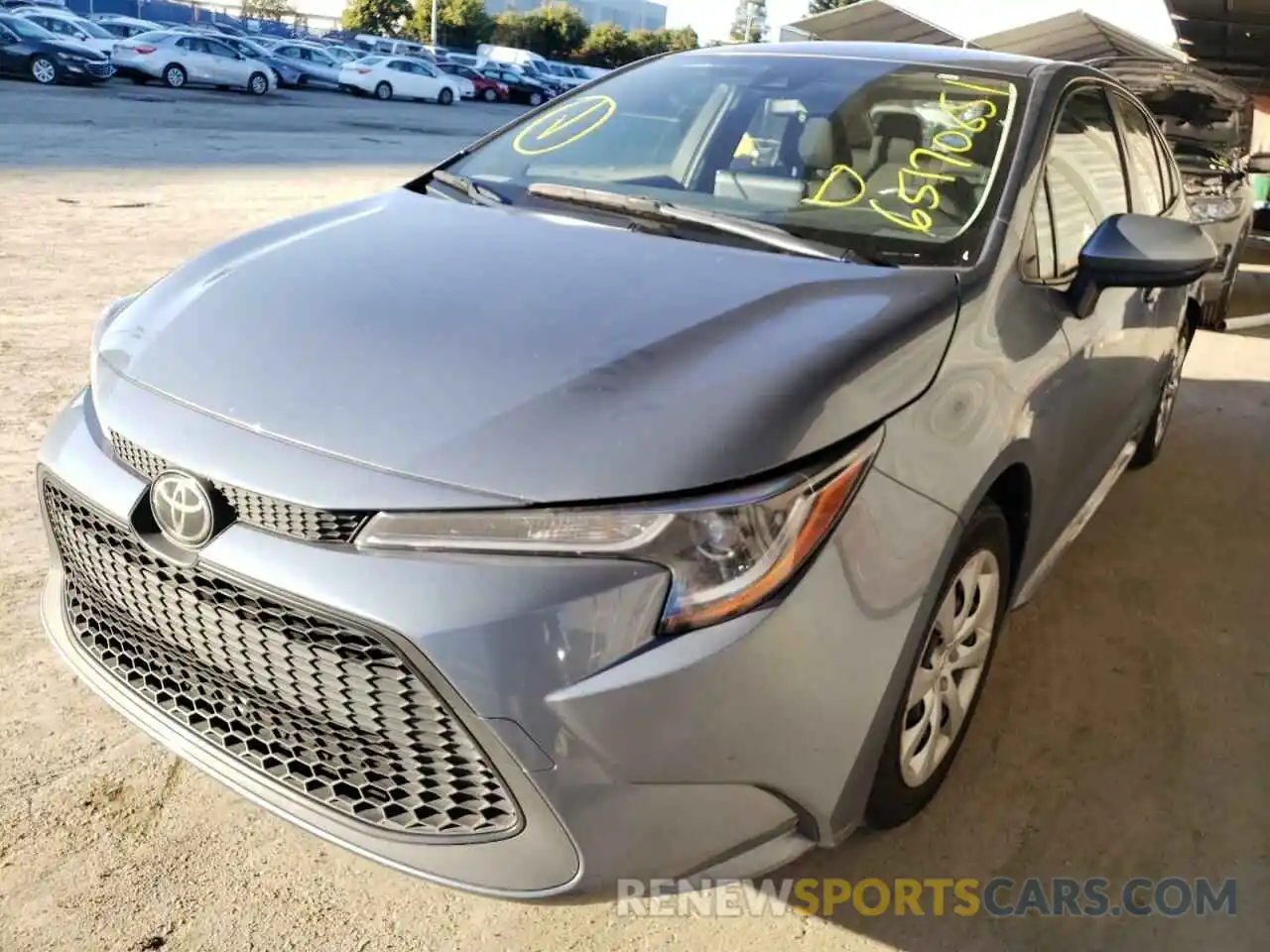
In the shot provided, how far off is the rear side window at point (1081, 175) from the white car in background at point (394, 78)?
30741 millimetres

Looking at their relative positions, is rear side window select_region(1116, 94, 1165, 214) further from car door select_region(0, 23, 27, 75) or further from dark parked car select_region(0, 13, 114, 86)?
car door select_region(0, 23, 27, 75)

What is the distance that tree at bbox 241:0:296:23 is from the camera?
203 ft

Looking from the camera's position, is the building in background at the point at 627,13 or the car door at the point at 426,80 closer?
the car door at the point at 426,80

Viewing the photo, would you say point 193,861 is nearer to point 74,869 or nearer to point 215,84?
point 74,869

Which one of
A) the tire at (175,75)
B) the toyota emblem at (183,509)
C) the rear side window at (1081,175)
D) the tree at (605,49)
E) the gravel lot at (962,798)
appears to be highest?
the tree at (605,49)

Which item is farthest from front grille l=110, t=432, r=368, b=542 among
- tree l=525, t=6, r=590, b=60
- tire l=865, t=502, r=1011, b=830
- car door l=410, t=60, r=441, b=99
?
tree l=525, t=6, r=590, b=60

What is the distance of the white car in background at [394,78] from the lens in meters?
31.3

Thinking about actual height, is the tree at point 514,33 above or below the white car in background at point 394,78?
above

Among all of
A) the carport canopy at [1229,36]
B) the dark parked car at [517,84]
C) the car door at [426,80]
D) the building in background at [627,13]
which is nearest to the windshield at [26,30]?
the car door at [426,80]

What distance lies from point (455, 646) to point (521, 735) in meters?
0.17

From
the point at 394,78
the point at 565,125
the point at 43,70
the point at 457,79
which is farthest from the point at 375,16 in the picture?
the point at 565,125

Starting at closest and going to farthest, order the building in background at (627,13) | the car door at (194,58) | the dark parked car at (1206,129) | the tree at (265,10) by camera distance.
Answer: the dark parked car at (1206,129)
the car door at (194,58)
the tree at (265,10)
the building in background at (627,13)

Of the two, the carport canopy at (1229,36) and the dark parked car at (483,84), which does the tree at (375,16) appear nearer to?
the dark parked car at (483,84)

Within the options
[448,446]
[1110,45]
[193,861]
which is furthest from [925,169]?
[1110,45]
